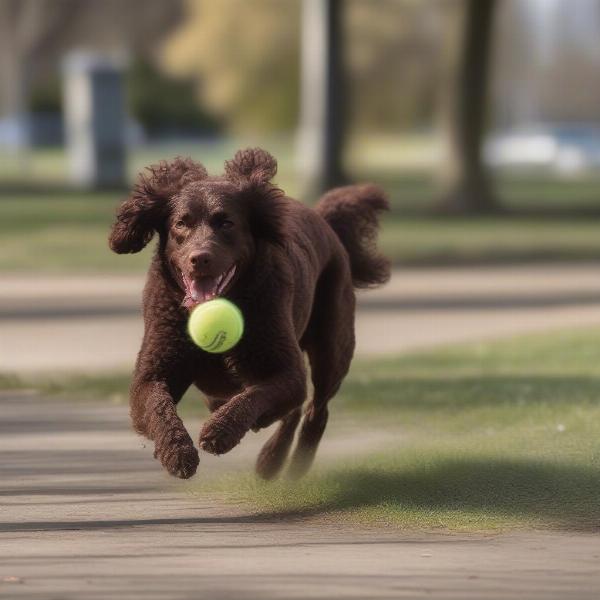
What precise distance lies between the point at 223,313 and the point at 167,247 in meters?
0.55

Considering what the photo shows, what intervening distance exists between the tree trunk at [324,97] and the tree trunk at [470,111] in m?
3.35

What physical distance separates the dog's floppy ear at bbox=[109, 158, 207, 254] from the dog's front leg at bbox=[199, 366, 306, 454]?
0.83 meters

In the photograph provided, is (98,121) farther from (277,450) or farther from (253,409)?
(253,409)

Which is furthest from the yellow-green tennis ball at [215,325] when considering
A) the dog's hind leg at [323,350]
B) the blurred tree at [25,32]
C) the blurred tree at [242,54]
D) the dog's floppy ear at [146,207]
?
the blurred tree at [25,32]

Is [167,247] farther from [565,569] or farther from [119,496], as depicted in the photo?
[565,569]

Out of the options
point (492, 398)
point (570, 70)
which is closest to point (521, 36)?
point (570, 70)

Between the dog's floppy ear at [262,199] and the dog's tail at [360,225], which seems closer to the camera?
the dog's floppy ear at [262,199]

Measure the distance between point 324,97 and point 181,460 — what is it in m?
20.9

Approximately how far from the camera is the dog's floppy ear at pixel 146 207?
748cm

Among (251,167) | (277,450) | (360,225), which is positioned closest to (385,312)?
(360,225)

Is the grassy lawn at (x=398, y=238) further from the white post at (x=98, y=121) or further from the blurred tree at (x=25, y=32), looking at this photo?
the blurred tree at (x=25, y=32)

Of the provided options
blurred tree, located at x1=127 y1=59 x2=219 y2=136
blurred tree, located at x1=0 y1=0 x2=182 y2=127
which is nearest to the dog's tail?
blurred tree, located at x1=127 y1=59 x2=219 y2=136

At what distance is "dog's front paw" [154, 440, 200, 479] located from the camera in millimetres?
6809

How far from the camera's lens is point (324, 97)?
89.8ft
